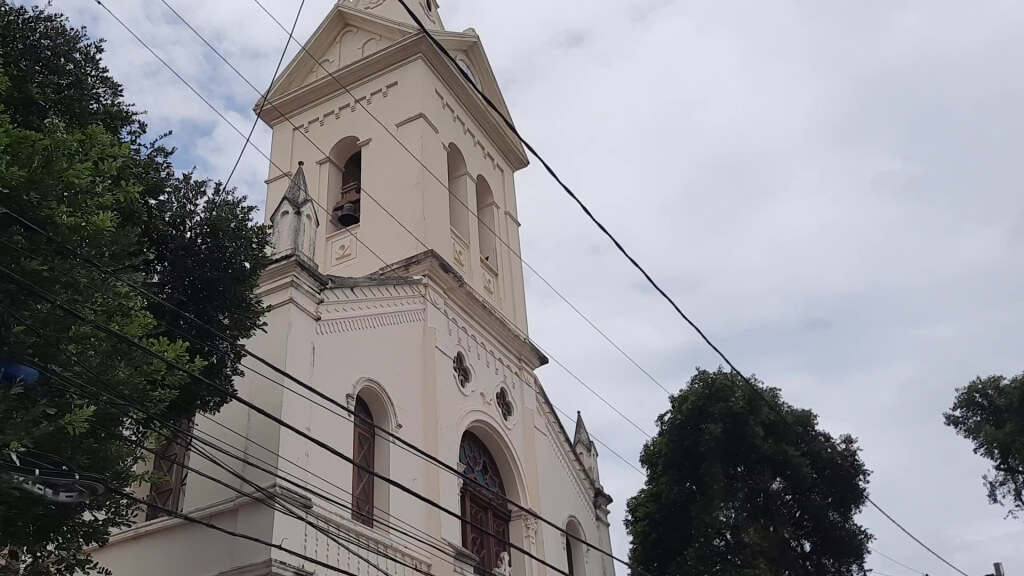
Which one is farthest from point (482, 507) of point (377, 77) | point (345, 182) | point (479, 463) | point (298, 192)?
point (377, 77)

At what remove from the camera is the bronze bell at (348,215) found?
2031 cm

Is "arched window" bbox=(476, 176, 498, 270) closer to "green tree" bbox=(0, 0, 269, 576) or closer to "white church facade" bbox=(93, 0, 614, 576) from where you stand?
"white church facade" bbox=(93, 0, 614, 576)

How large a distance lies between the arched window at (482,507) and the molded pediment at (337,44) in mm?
9582

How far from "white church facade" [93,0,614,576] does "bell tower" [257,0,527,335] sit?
0.05 m

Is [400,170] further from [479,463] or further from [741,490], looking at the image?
[741,490]

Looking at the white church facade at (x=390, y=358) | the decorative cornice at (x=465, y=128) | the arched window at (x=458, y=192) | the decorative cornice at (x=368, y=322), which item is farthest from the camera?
the decorative cornice at (x=465, y=128)

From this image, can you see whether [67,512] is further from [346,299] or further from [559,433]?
[559,433]

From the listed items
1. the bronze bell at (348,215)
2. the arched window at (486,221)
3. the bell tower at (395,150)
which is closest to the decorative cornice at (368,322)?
the bell tower at (395,150)

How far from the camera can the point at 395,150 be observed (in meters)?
20.2

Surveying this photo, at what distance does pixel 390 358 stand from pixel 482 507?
128 inches

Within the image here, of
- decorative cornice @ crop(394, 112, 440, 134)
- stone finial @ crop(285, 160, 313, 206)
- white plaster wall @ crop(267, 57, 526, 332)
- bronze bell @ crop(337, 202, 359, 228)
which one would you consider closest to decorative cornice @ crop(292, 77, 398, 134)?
white plaster wall @ crop(267, 57, 526, 332)

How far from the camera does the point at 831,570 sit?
22.0 meters

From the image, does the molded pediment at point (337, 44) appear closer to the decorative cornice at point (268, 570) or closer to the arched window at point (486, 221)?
the arched window at point (486, 221)

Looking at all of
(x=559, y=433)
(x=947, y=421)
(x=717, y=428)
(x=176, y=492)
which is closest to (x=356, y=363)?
(x=176, y=492)
